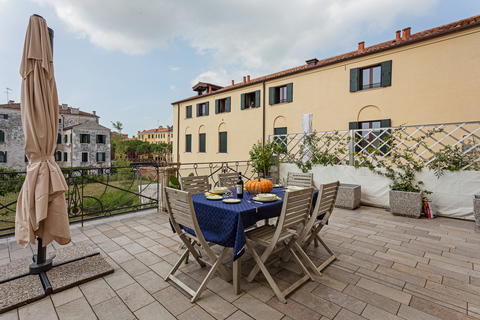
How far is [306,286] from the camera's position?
7.20 feet

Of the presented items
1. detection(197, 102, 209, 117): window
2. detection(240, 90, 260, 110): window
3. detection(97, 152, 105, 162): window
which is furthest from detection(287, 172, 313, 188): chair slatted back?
detection(97, 152, 105, 162): window

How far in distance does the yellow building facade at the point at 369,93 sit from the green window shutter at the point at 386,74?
21mm

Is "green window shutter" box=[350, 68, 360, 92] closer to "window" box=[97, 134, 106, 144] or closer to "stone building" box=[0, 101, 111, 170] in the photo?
"stone building" box=[0, 101, 111, 170]

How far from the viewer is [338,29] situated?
9.25 metres

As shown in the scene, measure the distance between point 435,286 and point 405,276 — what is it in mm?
237

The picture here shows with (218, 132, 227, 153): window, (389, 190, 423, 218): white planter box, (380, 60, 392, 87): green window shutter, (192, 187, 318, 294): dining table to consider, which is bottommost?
(389, 190, 423, 218): white planter box

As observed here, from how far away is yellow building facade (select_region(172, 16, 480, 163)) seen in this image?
7080 mm

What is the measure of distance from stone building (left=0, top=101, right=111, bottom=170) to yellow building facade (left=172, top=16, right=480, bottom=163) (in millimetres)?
20244

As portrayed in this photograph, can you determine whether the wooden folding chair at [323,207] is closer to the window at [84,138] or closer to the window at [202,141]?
the window at [202,141]

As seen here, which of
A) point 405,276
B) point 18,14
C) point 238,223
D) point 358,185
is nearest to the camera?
point 238,223

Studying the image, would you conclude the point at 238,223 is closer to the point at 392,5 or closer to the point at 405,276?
the point at 405,276

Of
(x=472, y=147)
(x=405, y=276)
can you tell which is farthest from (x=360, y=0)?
(x=405, y=276)

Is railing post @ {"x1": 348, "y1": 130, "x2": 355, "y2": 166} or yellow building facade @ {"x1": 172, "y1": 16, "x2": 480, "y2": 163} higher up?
yellow building facade @ {"x1": 172, "y1": 16, "x2": 480, "y2": 163}

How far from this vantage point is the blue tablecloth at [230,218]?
2.03 m
